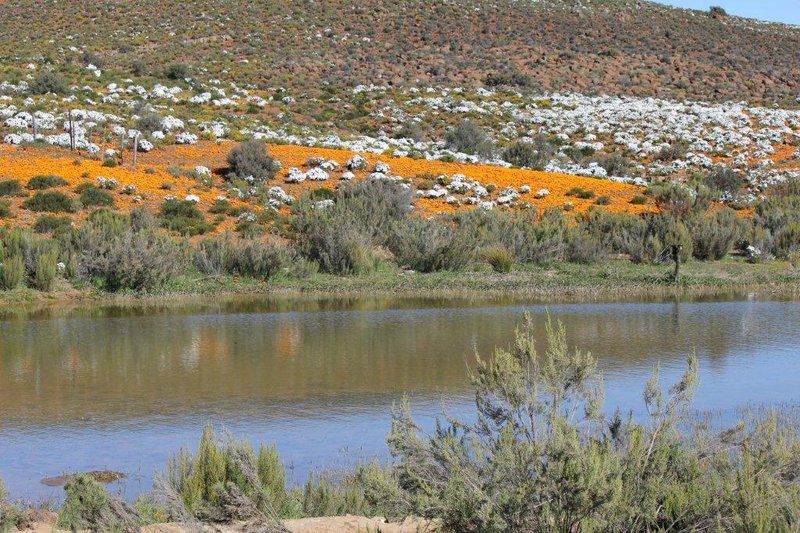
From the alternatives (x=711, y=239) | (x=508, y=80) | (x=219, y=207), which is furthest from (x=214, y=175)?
(x=508, y=80)

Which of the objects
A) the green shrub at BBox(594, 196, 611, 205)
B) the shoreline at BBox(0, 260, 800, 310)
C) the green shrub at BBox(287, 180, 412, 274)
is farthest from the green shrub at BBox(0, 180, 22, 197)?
the green shrub at BBox(594, 196, 611, 205)

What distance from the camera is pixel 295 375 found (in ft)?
47.8

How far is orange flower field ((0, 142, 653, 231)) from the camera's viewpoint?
33.8 metres

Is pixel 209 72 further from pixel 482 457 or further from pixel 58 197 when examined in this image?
pixel 482 457

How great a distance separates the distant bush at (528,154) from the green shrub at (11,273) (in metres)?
26.8

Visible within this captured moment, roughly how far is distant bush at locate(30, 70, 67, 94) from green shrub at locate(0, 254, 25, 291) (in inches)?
1063

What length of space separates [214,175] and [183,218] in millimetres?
6639

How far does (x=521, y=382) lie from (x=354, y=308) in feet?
49.9

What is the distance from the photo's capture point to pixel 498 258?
2733 centimetres

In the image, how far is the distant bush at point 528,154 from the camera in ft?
150

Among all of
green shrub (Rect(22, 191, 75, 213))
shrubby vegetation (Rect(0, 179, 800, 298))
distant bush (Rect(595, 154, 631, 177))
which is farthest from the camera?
distant bush (Rect(595, 154, 631, 177))

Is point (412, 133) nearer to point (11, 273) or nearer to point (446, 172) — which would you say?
point (446, 172)

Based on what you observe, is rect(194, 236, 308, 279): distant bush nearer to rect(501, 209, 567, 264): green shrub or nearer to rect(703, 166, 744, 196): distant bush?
rect(501, 209, 567, 264): green shrub

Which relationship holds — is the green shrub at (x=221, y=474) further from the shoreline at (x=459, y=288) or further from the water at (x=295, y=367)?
the shoreline at (x=459, y=288)
